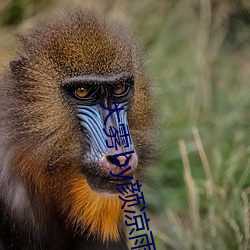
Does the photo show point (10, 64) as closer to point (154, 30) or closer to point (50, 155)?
point (50, 155)

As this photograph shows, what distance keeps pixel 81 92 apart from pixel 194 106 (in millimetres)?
2429

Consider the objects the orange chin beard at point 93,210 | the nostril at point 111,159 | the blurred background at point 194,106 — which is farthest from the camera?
the blurred background at point 194,106

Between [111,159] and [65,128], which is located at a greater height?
[65,128]

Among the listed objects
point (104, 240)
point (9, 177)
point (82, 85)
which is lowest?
point (104, 240)

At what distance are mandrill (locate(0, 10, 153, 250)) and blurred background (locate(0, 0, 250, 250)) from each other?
191mm

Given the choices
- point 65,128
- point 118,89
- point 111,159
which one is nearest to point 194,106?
point 118,89

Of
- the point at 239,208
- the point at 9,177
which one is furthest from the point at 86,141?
the point at 239,208

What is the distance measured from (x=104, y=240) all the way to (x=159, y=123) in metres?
0.55

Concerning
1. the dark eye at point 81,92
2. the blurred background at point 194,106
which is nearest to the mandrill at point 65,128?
the dark eye at point 81,92

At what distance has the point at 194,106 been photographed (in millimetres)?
5488

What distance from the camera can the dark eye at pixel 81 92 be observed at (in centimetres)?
314

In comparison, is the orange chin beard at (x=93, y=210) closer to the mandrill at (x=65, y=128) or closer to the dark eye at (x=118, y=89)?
the mandrill at (x=65, y=128)

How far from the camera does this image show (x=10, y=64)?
3256 mm

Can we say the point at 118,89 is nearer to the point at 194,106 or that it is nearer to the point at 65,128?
the point at 65,128
